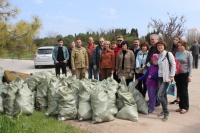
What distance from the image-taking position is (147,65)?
588 centimetres

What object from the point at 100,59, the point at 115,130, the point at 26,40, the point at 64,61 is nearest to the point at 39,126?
the point at 115,130

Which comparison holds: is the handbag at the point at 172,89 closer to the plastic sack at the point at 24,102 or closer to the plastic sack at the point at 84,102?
the plastic sack at the point at 84,102

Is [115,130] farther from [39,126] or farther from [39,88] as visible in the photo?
[39,88]

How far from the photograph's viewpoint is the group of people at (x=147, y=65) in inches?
208

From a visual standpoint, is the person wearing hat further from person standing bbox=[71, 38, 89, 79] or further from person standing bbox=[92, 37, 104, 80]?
person standing bbox=[71, 38, 89, 79]

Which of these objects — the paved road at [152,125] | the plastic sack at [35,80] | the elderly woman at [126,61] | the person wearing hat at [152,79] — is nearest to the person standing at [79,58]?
the elderly woman at [126,61]

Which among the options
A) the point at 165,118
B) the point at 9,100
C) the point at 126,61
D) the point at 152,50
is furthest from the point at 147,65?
the point at 9,100

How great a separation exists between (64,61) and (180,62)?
399 cm

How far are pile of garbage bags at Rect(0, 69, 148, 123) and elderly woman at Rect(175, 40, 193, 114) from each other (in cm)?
86

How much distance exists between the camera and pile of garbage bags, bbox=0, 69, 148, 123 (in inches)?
199

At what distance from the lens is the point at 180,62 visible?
5707mm

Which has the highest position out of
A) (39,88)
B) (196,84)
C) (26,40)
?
(26,40)

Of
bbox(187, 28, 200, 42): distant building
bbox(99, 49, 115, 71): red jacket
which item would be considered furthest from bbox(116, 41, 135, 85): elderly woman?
bbox(187, 28, 200, 42): distant building

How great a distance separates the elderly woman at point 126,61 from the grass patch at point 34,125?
2.17 m
